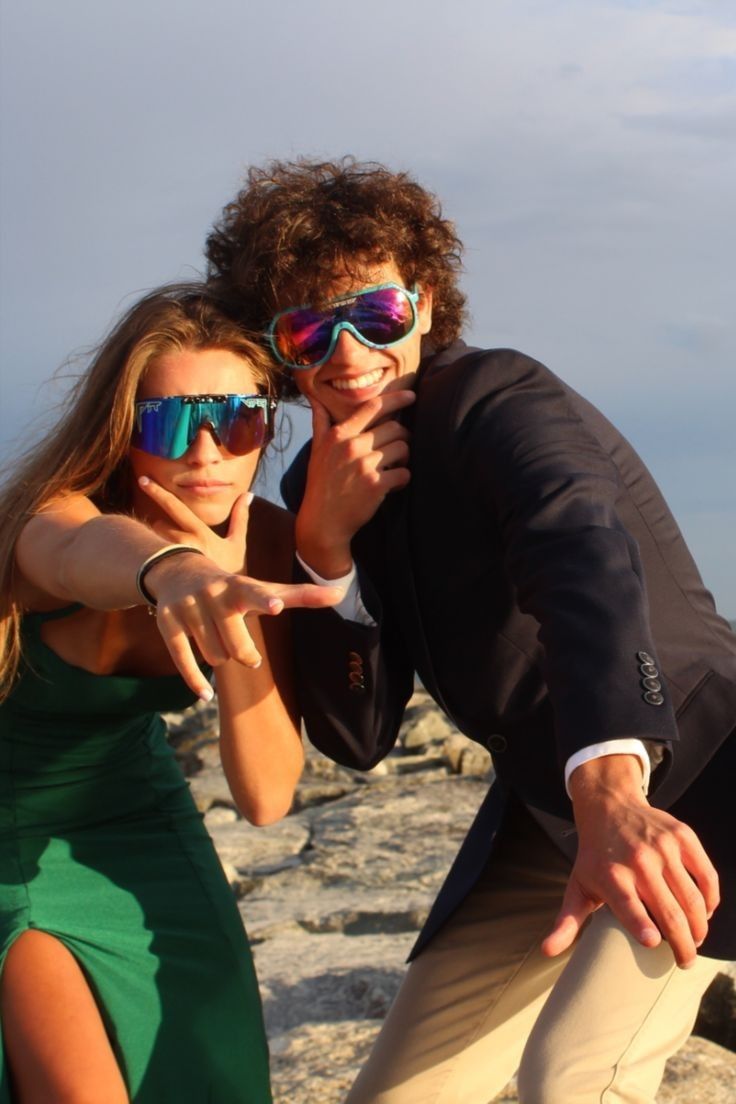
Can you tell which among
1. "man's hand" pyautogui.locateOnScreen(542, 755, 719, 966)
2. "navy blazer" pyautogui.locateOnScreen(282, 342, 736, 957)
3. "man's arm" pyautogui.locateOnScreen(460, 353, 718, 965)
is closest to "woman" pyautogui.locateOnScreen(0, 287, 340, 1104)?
A: "navy blazer" pyautogui.locateOnScreen(282, 342, 736, 957)

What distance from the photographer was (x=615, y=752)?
242cm

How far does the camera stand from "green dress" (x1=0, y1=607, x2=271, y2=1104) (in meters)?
3.03

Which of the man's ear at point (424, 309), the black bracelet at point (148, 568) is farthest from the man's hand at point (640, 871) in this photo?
the man's ear at point (424, 309)

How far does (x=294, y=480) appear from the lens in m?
3.63

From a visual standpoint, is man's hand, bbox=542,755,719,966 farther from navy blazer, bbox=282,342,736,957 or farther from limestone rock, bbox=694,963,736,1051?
limestone rock, bbox=694,963,736,1051

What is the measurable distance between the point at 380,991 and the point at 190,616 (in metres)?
2.66

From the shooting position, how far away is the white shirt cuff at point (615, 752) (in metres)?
2.42

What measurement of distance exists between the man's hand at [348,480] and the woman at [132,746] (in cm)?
18

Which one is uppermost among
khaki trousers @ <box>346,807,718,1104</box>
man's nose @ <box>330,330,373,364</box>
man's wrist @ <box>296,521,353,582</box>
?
man's nose @ <box>330,330,373,364</box>

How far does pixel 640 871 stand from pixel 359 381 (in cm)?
145

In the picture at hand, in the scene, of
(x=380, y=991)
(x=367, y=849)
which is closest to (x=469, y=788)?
(x=367, y=849)

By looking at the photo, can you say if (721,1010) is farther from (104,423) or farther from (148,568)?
(148,568)

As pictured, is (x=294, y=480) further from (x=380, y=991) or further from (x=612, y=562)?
(x=380, y=991)

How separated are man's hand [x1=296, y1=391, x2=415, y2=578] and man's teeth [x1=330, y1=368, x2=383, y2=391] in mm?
78
